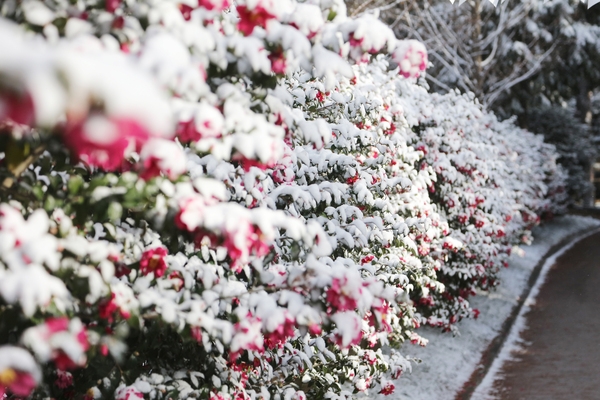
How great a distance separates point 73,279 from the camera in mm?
2000

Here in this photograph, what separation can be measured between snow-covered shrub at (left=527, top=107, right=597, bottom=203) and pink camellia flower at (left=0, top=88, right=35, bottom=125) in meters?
23.2

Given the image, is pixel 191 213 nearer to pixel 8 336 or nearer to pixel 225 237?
pixel 225 237

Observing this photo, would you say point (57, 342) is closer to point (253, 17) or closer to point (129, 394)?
point (129, 394)

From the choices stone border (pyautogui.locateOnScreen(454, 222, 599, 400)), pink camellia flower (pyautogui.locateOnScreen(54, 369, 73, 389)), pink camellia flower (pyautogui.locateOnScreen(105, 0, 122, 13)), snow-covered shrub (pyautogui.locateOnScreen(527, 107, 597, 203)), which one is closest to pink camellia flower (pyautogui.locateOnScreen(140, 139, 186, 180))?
pink camellia flower (pyautogui.locateOnScreen(105, 0, 122, 13))

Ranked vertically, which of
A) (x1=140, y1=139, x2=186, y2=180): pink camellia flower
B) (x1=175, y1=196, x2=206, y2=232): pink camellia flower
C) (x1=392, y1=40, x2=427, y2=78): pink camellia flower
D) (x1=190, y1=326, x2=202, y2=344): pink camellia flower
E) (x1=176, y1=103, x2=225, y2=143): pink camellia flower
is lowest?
(x1=190, y1=326, x2=202, y2=344): pink camellia flower

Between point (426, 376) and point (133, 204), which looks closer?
point (133, 204)

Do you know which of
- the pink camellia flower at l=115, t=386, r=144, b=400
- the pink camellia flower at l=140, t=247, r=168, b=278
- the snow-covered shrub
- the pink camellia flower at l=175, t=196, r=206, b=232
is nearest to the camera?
the pink camellia flower at l=175, t=196, r=206, b=232

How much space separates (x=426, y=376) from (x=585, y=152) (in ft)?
61.3

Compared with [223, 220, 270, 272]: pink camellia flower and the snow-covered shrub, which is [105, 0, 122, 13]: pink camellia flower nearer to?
[223, 220, 270, 272]: pink camellia flower

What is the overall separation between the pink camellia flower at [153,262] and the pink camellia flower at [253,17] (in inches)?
35.7

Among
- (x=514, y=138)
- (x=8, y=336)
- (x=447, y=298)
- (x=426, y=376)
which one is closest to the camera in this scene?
(x=8, y=336)

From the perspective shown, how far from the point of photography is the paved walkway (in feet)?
21.2

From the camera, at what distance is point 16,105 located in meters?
1.02

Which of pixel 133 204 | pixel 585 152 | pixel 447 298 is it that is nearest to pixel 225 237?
pixel 133 204
